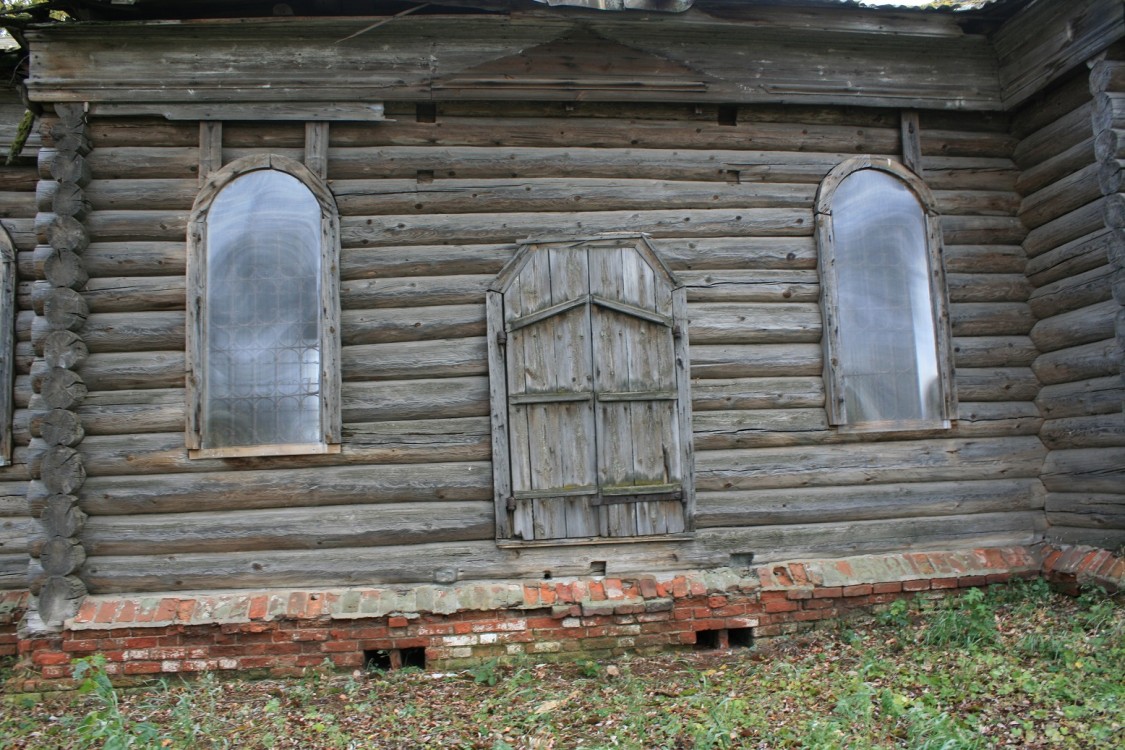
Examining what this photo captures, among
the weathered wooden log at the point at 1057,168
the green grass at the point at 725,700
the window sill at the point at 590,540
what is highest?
the weathered wooden log at the point at 1057,168

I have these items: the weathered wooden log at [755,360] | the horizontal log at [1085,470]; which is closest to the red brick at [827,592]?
the weathered wooden log at [755,360]

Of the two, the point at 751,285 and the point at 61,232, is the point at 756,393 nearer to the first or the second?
the point at 751,285

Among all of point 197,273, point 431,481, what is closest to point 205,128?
point 197,273

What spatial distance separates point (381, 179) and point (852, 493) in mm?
4760

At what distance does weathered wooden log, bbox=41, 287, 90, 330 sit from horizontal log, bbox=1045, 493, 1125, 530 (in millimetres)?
8191

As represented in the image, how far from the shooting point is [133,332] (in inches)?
237

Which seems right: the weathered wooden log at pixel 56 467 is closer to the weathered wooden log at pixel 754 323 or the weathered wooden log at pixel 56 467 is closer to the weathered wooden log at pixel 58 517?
the weathered wooden log at pixel 58 517

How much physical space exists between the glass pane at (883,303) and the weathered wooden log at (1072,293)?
3.21ft

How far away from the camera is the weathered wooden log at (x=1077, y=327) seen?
6254 millimetres

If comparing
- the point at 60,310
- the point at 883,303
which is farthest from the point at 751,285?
the point at 60,310

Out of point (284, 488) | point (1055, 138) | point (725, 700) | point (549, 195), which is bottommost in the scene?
point (725, 700)

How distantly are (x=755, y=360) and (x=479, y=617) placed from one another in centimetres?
308

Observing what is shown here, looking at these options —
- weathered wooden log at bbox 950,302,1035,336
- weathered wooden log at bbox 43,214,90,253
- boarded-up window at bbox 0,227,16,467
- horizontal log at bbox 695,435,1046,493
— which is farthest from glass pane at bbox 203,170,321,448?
weathered wooden log at bbox 950,302,1035,336

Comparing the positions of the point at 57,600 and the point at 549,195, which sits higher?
the point at 549,195
